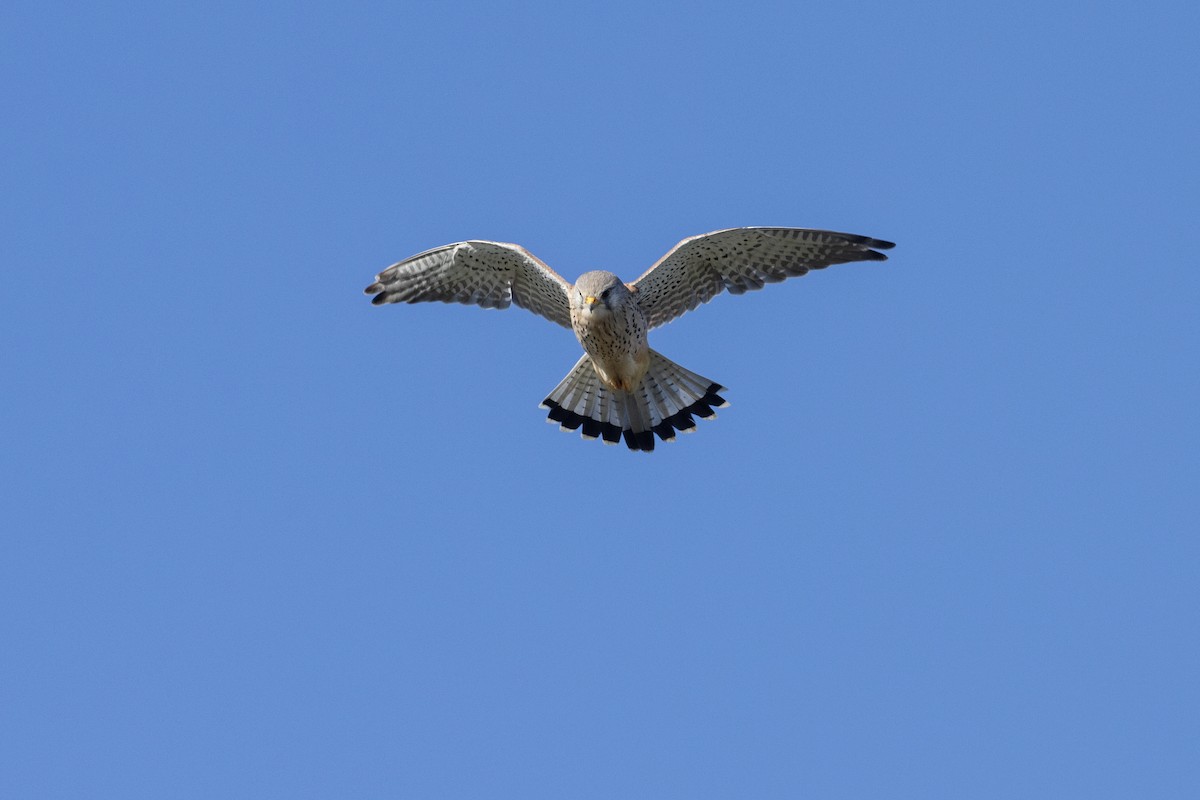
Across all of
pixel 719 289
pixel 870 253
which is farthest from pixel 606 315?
pixel 870 253

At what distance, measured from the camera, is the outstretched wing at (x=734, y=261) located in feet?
46.6

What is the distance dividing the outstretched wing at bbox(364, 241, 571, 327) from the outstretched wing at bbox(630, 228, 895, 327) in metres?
0.82

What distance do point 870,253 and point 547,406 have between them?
3262 millimetres

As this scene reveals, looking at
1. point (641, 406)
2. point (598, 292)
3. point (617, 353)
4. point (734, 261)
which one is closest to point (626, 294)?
point (598, 292)

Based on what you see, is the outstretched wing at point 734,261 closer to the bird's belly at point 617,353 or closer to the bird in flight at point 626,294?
the bird in flight at point 626,294

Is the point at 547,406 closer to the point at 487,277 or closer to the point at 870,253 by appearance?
the point at 487,277

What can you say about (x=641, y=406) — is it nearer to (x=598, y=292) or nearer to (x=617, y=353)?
(x=617, y=353)

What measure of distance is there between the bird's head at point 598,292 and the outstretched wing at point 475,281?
2.32 feet

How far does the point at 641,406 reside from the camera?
599 inches

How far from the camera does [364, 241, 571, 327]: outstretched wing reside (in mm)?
14617

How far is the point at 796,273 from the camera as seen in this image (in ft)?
47.4

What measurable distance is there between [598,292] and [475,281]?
1759mm

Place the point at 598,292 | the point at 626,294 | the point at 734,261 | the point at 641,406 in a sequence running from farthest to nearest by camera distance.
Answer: the point at 641,406, the point at 734,261, the point at 626,294, the point at 598,292

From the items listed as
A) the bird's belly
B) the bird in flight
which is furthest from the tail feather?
the bird's belly
